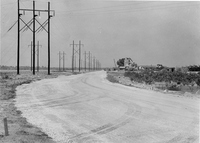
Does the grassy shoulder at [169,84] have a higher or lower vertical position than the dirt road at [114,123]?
lower

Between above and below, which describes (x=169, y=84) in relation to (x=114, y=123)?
below

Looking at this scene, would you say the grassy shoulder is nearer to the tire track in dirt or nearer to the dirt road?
the dirt road

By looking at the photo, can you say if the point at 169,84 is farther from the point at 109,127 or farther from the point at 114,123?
the point at 109,127

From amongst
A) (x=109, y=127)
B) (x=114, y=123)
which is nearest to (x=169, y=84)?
(x=114, y=123)

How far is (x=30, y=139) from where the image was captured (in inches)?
281

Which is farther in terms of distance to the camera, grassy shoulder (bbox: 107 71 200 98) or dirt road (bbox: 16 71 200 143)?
grassy shoulder (bbox: 107 71 200 98)

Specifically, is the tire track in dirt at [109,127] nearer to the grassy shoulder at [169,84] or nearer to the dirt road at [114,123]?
the dirt road at [114,123]

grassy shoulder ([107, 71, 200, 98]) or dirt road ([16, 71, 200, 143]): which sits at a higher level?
dirt road ([16, 71, 200, 143])

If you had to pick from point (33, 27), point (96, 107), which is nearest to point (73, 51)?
point (33, 27)

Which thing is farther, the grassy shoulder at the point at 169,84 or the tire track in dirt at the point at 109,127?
the grassy shoulder at the point at 169,84

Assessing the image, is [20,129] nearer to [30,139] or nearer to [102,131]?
[30,139]

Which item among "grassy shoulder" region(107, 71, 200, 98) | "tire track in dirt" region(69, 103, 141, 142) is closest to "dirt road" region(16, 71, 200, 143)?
"tire track in dirt" region(69, 103, 141, 142)

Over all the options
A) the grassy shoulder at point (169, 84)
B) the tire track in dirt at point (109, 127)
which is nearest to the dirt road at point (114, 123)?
the tire track in dirt at point (109, 127)

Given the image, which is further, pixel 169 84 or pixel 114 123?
pixel 169 84
